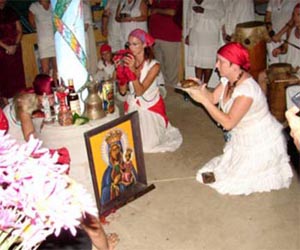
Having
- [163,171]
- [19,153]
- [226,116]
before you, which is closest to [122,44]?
[163,171]

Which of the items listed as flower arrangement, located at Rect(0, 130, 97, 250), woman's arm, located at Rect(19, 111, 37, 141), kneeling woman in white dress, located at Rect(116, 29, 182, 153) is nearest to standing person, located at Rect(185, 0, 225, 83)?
kneeling woman in white dress, located at Rect(116, 29, 182, 153)

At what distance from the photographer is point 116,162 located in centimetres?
379

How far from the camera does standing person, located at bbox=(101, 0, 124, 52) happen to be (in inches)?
257

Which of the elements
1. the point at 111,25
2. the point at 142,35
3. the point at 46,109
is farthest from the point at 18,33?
the point at 46,109

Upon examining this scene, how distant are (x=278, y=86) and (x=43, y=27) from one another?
3.01m

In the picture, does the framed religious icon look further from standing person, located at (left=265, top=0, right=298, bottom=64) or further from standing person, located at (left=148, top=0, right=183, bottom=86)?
standing person, located at (left=148, top=0, right=183, bottom=86)

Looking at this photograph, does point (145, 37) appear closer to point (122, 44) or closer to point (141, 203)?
point (141, 203)

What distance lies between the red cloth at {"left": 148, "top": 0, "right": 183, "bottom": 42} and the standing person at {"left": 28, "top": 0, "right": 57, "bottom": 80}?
1333 millimetres

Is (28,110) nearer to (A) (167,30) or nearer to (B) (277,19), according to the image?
(A) (167,30)

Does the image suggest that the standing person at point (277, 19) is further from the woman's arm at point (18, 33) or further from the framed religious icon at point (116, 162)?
the woman's arm at point (18, 33)

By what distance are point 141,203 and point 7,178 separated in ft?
9.16

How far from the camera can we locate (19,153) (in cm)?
122

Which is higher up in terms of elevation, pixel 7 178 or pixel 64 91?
pixel 7 178

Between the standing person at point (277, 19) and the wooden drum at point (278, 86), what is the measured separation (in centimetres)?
62
